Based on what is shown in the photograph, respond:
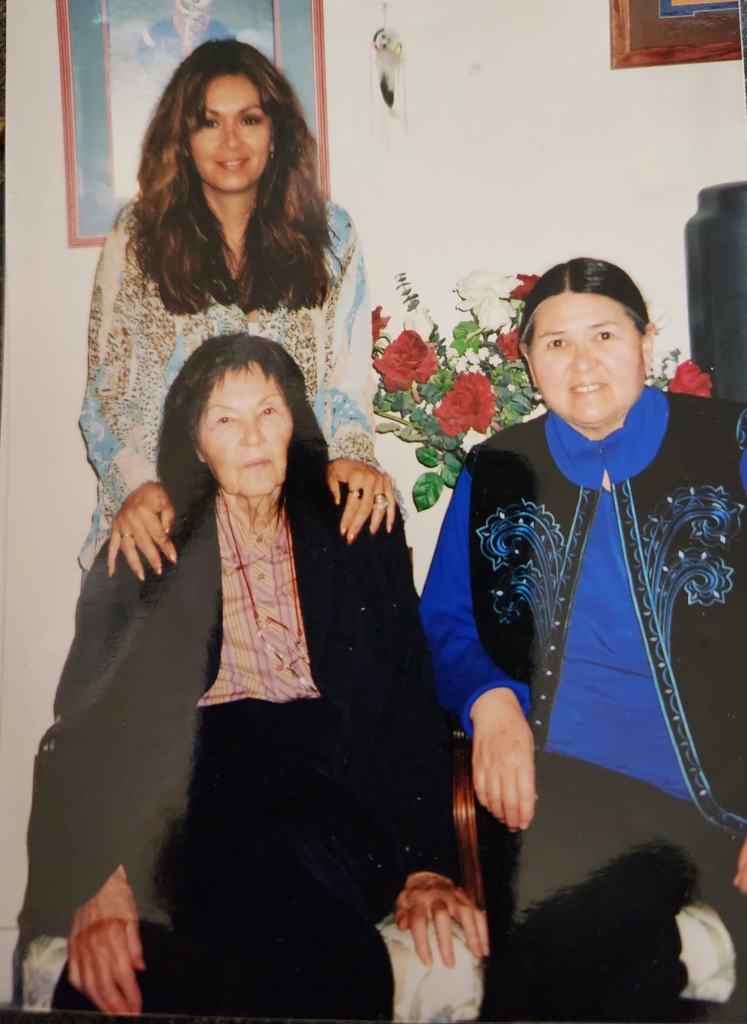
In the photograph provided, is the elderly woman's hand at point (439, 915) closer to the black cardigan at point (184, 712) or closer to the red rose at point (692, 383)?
the black cardigan at point (184, 712)

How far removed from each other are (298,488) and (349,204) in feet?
1.31

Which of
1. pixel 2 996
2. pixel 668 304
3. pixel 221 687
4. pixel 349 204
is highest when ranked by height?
pixel 349 204

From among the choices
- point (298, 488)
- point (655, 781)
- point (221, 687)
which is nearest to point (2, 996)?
point (221, 687)

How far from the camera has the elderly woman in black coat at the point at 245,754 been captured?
3.32 ft

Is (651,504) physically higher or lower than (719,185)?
lower

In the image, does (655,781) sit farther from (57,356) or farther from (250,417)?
(57,356)

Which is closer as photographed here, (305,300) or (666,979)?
(666,979)

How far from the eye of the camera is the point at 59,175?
3.74 feet

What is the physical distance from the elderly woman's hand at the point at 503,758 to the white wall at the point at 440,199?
0.64ft

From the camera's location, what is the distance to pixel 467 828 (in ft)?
3.41

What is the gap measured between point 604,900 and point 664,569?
16.6 inches

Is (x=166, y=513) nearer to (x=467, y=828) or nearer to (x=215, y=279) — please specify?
(x=215, y=279)

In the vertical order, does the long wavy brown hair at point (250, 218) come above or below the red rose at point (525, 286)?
above

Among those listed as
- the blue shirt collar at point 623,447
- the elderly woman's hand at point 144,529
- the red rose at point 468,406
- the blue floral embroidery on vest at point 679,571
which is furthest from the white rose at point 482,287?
the elderly woman's hand at point 144,529
